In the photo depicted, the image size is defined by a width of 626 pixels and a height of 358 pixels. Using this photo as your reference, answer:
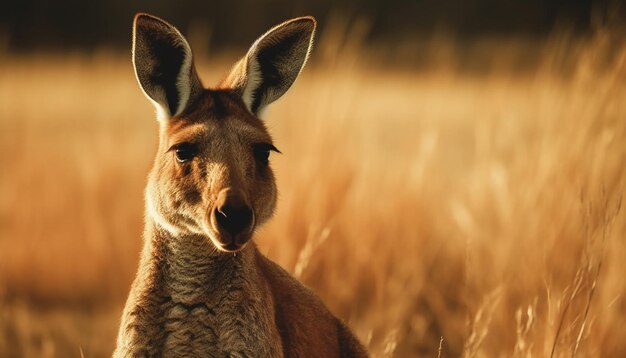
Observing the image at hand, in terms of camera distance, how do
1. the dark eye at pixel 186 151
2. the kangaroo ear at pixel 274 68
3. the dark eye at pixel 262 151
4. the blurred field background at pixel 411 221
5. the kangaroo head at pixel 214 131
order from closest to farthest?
the kangaroo head at pixel 214 131 → the dark eye at pixel 186 151 → the dark eye at pixel 262 151 → the kangaroo ear at pixel 274 68 → the blurred field background at pixel 411 221

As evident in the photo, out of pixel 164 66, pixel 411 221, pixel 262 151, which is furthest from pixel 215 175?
pixel 411 221

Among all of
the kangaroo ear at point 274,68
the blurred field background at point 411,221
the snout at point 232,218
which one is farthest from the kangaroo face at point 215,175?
the blurred field background at point 411,221

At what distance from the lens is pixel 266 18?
1802 centimetres

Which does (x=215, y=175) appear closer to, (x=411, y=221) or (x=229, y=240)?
(x=229, y=240)

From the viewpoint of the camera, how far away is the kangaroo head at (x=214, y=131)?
324 cm

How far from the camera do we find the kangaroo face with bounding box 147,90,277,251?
3.16 m

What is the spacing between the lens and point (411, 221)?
648cm

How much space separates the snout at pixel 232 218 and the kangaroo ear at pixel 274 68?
29.2 inches

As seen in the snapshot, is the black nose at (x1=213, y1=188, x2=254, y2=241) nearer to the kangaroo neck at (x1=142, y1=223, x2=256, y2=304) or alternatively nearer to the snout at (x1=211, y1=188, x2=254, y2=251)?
the snout at (x1=211, y1=188, x2=254, y2=251)

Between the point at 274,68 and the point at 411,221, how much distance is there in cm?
287

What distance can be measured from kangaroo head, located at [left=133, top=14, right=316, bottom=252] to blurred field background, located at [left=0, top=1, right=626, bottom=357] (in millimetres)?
284

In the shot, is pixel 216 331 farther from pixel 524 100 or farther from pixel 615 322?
pixel 524 100

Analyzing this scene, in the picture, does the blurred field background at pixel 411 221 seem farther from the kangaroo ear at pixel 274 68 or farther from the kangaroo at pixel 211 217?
the kangaroo at pixel 211 217

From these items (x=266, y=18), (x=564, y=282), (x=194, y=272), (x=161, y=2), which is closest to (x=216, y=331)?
(x=194, y=272)
